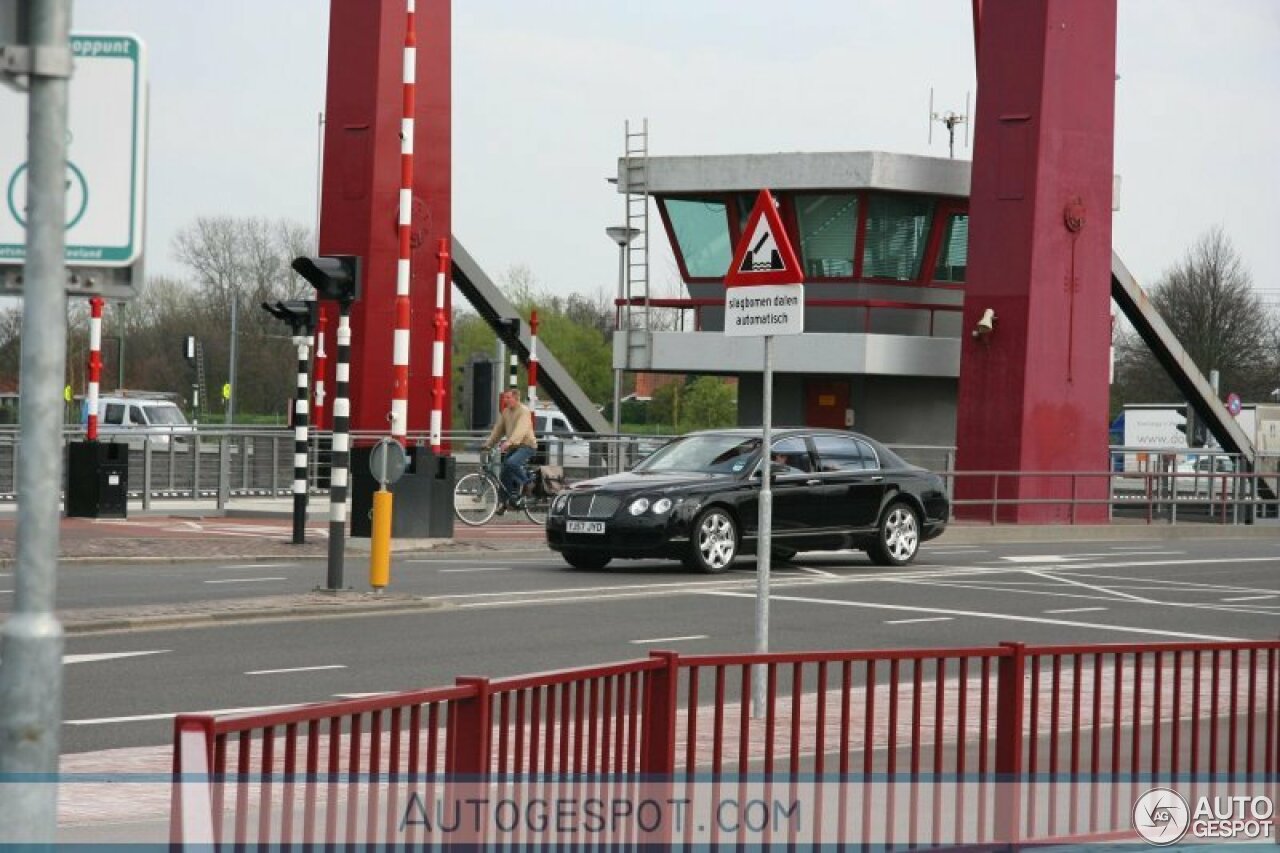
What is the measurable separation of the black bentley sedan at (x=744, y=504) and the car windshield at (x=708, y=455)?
0.01 m

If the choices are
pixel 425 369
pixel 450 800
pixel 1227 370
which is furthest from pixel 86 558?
pixel 1227 370

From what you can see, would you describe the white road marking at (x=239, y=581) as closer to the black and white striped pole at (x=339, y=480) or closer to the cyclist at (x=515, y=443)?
the black and white striped pole at (x=339, y=480)

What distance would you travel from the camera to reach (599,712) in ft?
20.5

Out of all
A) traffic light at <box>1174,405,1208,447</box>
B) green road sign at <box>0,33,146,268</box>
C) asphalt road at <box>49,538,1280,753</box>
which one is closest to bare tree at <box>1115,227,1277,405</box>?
traffic light at <box>1174,405,1208,447</box>

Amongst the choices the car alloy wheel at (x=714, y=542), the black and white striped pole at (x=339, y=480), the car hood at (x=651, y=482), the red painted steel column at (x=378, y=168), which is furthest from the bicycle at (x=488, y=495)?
the black and white striped pole at (x=339, y=480)

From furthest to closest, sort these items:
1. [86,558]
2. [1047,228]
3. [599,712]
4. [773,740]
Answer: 1. [1047,228]
2. [86,558]
3. [773,740]
4. [599,712]

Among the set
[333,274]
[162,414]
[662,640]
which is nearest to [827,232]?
[162,414]

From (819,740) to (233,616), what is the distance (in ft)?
33.0

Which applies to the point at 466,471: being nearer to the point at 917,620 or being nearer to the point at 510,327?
the point at 510,327

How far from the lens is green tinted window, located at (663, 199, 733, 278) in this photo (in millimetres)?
45656

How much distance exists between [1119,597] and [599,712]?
15269mm

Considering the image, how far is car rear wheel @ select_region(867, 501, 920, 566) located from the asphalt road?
0.89 feet

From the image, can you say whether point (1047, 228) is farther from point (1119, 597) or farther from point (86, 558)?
point (86, 558)

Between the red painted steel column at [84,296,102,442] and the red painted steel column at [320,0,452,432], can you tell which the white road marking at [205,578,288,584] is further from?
the red painted steel column at [320,0,452,432]
